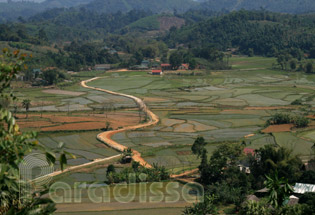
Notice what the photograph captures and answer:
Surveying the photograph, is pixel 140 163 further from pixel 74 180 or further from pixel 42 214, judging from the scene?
pixel 42 214

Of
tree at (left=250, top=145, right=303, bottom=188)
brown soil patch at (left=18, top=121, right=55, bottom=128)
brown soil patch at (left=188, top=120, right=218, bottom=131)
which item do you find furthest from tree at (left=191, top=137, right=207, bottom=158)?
brown soil patch at (left=18, top=121, right=55, bottom=128)

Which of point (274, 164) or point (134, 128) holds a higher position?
point (274, 164)

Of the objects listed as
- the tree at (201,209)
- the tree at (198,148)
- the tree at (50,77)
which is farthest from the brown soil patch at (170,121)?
the tree at (50,77)

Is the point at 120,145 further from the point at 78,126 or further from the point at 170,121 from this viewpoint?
the point at 170,121

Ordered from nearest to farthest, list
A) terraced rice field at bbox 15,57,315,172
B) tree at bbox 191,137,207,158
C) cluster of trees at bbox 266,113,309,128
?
tree at bbox 191,137,207,158 < terraced rice field at bbox 15,57,315,172 < cluster of trees at bbox 266,113,309,128

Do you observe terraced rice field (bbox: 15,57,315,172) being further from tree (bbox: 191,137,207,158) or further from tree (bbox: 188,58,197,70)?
tree (bbox: 188,58,197,70)

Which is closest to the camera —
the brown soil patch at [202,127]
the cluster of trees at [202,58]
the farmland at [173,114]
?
the farmland at [173,114]

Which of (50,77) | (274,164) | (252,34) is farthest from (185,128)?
(252,34)

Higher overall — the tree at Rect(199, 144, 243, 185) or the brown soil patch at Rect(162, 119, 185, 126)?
the tree at Rect(199, 144, 243, 185)

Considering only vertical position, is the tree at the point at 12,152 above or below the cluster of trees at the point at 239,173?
Result: above

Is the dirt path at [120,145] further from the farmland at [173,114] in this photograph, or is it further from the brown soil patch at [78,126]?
the brown soil patch at [78,126]
